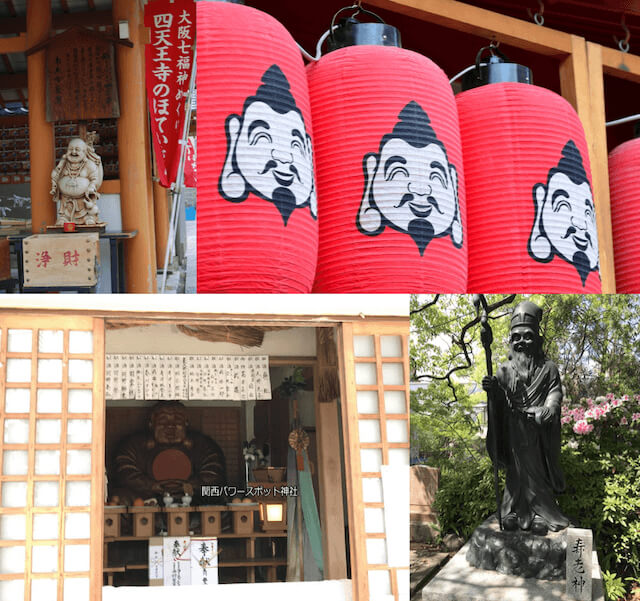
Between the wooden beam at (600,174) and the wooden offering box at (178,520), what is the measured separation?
280 cm

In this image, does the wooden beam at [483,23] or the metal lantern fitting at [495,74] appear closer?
the metal lantern fitting at [495,74]

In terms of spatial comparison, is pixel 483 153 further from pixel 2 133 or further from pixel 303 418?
pixel 2 133

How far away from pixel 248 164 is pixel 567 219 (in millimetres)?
1768

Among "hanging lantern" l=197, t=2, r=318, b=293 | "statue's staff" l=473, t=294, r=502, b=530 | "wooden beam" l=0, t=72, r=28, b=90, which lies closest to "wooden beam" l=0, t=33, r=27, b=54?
"wooden beam" l=0, t=72, r=28, b=90

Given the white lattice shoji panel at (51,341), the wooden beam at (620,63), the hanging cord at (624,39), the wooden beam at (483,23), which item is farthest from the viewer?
the hanging cord at (624,39)

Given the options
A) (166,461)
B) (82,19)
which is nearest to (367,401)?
(166,461)

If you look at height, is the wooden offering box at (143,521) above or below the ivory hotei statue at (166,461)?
below

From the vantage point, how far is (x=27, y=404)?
3832mm

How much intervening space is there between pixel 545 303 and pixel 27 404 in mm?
2446

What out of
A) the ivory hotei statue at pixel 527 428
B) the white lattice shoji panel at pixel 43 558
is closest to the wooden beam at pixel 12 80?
the white lattice shoji panel at pixel 43 558

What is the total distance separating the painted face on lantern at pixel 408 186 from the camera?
385 cm

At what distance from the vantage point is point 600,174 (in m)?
4.92

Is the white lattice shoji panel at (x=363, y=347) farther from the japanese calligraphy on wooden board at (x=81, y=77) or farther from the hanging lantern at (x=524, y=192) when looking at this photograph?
the japanese calligraphy on wooden board at (x=81, y=77)

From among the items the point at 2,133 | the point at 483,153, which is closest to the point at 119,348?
the point at 483,153
